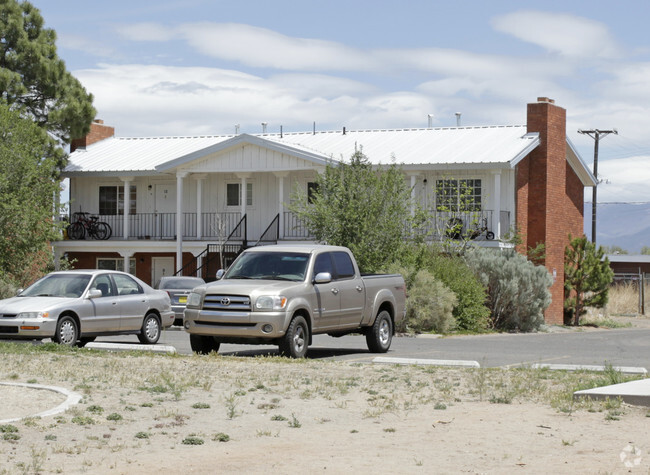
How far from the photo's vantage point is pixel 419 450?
29.4ft

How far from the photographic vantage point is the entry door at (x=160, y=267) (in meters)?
42.3

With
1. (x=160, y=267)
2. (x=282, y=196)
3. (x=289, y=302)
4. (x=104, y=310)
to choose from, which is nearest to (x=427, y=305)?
(x=104, y=310)

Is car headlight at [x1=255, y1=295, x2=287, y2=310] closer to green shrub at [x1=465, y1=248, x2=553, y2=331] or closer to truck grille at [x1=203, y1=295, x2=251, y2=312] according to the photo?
truck grille at [x1=203, y1=295, x2=251, y2=312]

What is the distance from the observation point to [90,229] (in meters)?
42.3

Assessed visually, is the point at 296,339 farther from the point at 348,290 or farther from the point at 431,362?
the point at 431,362

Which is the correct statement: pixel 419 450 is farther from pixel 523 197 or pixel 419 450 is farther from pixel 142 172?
pixel 142 172

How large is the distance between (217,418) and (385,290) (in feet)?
29.8

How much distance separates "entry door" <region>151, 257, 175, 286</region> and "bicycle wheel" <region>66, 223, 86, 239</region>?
2.94 metres

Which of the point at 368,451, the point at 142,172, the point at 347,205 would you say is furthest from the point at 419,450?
the point at 142,172

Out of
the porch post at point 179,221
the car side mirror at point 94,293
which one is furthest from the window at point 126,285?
the porch post at point 179,221

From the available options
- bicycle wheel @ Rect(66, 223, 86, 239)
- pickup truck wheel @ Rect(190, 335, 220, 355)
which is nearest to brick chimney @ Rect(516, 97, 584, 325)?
bicycle wheel @ Rect(66, 223, 86, 239)

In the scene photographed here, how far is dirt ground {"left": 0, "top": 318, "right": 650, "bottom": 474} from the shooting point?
27.7 ft

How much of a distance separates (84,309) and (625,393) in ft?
35.6

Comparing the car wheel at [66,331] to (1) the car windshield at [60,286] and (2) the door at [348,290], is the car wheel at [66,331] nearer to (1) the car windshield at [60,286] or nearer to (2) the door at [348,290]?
(1) the car windshield at [60,286]
